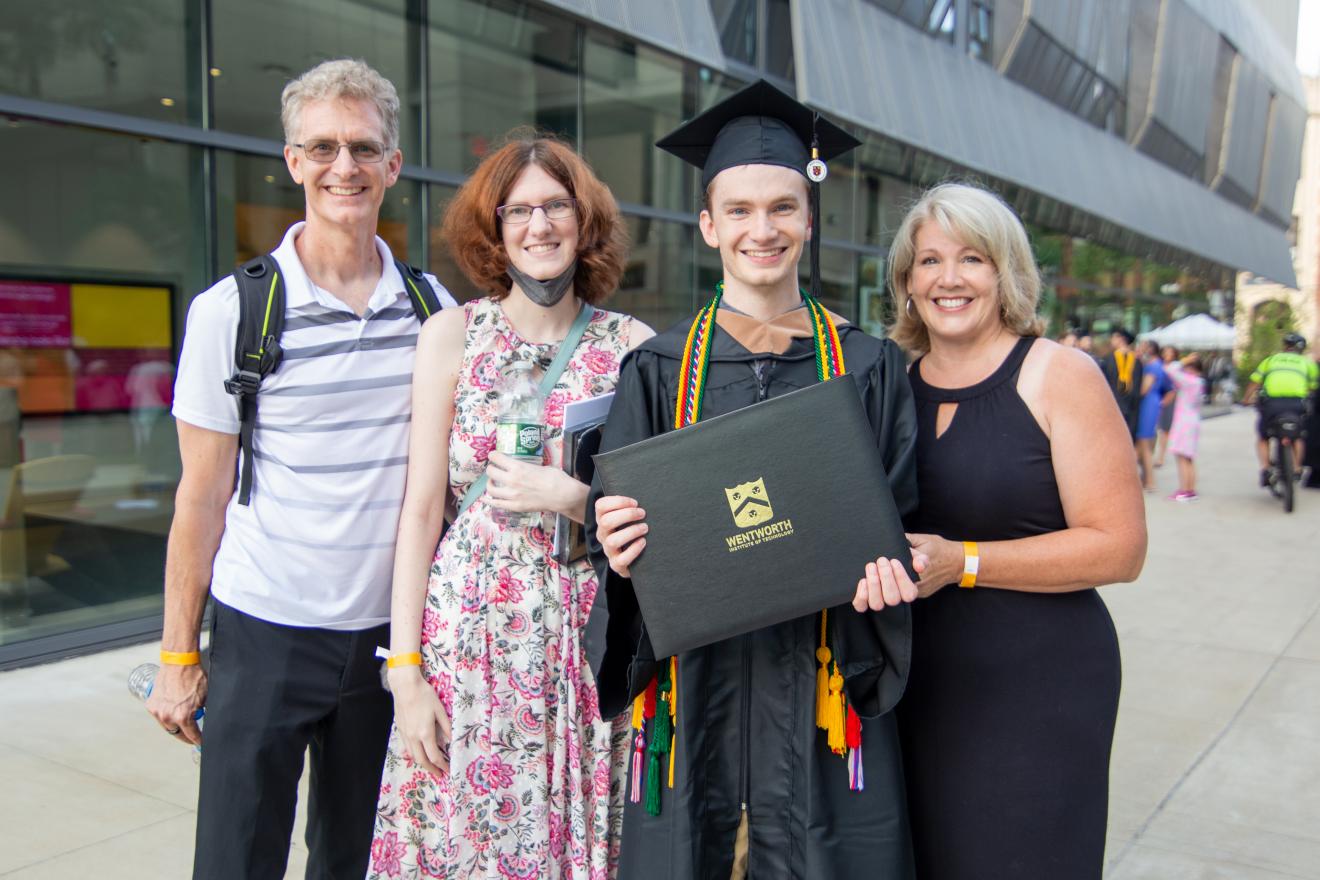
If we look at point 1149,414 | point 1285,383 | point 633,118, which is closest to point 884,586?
point 633,118

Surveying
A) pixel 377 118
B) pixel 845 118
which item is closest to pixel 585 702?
pixel 377 118

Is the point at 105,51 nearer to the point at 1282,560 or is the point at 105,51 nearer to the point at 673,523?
the point at 673,523

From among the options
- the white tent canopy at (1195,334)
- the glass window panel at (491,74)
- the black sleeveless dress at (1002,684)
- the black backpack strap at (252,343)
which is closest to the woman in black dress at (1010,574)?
the black sleeveless dress at (1002,684)

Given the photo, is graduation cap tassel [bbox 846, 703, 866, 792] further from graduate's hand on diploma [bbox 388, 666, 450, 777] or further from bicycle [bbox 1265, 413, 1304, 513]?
bicycle [bbox 1265, 413, 1304, 513]

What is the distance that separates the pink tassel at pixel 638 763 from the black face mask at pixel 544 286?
901 millimetres

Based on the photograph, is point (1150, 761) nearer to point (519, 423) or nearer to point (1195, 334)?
point (519, 423)

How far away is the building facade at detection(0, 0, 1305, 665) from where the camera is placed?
5.70 meters

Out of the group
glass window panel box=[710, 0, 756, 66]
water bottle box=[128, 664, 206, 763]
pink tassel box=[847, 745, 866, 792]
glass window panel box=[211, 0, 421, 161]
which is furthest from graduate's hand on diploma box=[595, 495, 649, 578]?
glass window panel box=[710, 0, 756, 66]

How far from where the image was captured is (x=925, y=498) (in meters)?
2.04

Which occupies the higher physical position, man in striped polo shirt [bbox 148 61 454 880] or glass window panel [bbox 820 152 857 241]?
glass window panel [bbox 820 152 857 241]

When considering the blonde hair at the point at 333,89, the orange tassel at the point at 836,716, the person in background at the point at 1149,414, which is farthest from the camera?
the person in background at the point at 1149,414

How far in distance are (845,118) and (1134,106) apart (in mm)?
14242

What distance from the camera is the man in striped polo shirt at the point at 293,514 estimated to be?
211cm

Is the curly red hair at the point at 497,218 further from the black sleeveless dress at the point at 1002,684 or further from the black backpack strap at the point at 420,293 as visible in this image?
the black sleeveless dress at the point at 1002,684
